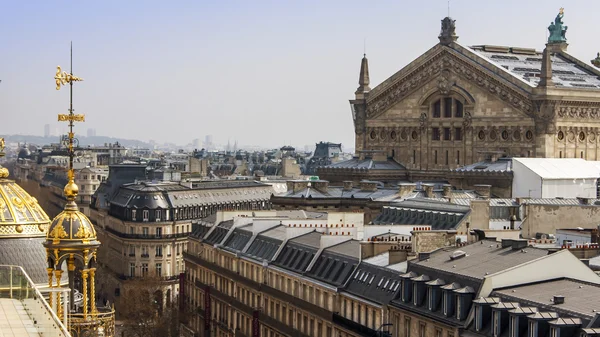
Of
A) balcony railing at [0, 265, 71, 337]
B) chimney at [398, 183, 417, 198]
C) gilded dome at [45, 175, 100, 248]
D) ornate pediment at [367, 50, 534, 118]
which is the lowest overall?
balcony railing at [0, 265, 71, 337]

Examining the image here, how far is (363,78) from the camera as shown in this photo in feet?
473

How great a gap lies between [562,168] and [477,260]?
59.4 m

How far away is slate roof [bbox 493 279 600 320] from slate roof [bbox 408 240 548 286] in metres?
1.73

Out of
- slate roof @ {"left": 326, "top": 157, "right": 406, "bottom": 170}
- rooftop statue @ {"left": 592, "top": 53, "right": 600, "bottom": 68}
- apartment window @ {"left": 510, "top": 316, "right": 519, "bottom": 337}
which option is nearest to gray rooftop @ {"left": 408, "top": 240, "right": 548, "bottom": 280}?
apartment window @ {"left": 510, "top": 316, "right": 519, "bottom": 337}

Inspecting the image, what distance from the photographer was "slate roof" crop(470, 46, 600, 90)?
128 metres

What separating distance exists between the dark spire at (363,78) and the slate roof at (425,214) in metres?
41.3

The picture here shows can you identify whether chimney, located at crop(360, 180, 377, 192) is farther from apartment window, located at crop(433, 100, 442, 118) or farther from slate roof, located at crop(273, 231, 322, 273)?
slate roof, located at crop(273, 231, 322, 273)

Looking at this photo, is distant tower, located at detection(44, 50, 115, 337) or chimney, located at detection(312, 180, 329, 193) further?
chimney, located at detection(312, 180, 329, 193)

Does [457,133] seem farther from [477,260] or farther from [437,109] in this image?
[477,260]

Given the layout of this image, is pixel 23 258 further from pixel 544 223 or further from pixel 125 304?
pixel 125 304

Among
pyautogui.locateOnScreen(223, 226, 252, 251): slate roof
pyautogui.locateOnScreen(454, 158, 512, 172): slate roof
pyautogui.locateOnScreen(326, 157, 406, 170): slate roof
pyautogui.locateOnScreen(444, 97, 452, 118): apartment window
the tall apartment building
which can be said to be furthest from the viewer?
→ the tall apartment building

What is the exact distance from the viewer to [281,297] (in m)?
Answer: 81.4

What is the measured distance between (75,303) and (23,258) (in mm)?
2351

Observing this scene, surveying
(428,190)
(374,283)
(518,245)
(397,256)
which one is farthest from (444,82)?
(518,245)
